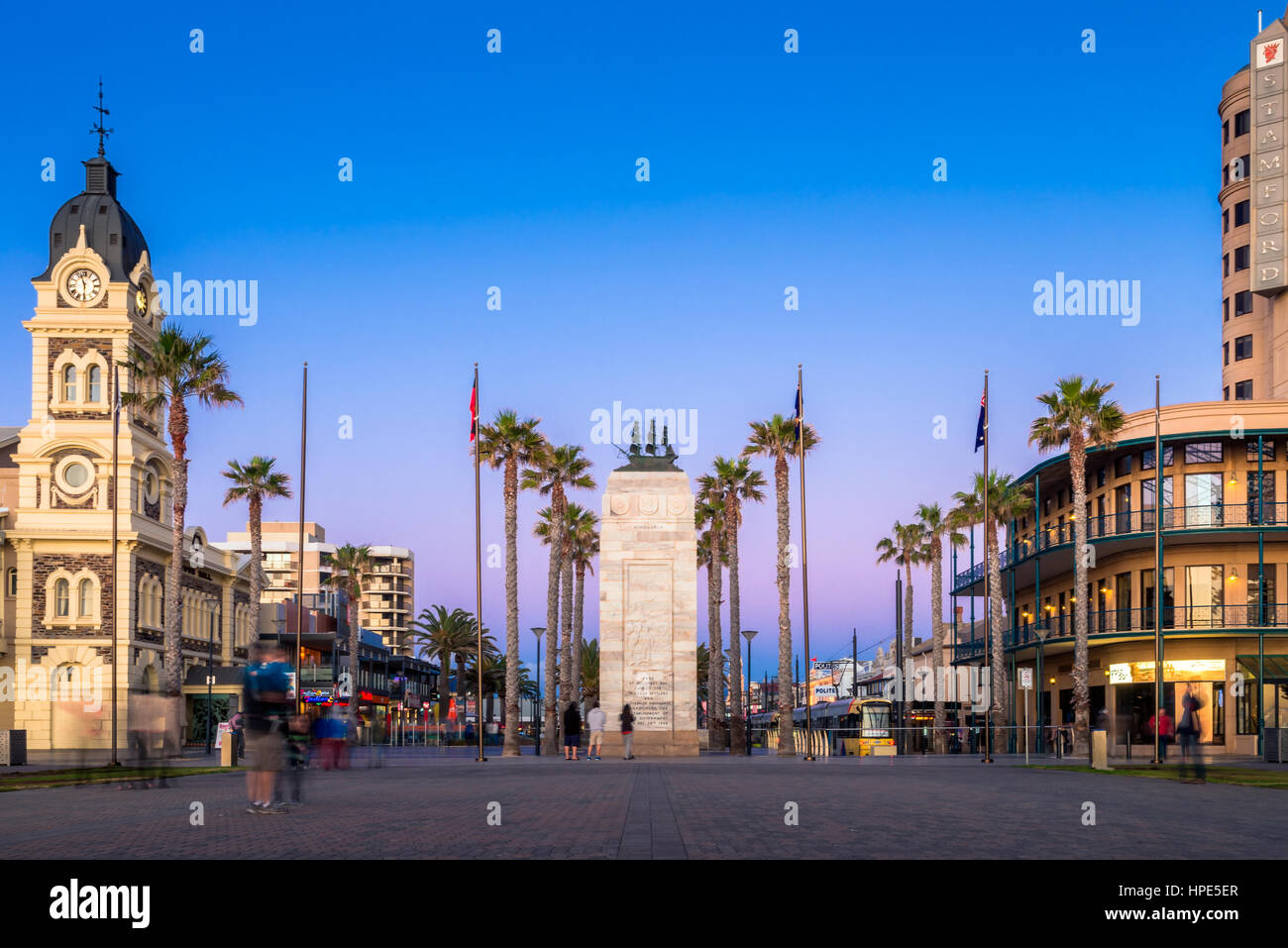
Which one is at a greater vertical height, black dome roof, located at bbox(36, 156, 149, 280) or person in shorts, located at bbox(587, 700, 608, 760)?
black dome roof, located at bbox(36, 156, 149, 280)

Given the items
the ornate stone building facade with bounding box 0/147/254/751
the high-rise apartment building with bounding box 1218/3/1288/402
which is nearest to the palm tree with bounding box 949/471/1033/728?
the high-rise apartment building with bounding box 1218/3/1288/402

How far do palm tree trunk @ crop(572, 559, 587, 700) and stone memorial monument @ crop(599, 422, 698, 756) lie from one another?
16.8m

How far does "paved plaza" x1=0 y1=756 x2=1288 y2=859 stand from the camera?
12031 millimetres

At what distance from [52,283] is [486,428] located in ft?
78.8

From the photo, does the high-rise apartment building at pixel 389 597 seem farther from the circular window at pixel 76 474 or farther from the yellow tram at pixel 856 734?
the circular window at pixel 76 474

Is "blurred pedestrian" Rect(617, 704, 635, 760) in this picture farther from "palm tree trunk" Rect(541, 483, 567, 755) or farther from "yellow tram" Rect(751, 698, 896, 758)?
"palm tree trunk" Rect(541, 483, 567, 755)

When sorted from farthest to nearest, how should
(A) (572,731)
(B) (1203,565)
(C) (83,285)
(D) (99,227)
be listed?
(D) (99,227) < (C) (83,285) < (B) (1203,565) < (A) (572,731)

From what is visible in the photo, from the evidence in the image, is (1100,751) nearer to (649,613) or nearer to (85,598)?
(649,613)

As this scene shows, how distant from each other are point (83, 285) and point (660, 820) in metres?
55.0

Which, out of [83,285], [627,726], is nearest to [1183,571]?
[627,726]

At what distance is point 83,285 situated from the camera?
62344 mm
